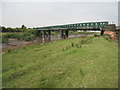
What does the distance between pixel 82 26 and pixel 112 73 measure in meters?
44.5

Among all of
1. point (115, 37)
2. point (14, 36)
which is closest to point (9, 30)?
point (14, 36)

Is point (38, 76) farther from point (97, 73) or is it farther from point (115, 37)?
point (115, 37)

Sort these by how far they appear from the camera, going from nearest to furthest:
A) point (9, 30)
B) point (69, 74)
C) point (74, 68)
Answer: point (69, 74) → point (74, 68) → point (9, 30)

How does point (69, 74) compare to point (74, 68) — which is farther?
point (74, 68)

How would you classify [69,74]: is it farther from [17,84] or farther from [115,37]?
[115,37]

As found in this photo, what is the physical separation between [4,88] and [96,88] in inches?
228

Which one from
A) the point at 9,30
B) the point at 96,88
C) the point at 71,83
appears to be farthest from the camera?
the point at 9,30

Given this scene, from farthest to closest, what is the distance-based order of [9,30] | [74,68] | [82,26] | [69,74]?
1. [9,30]
2. [82,26]
3. [74,68]
4. [69,74]

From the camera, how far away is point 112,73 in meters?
7.93

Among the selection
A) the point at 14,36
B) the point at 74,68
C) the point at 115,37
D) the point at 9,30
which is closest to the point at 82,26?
the point at 115,37

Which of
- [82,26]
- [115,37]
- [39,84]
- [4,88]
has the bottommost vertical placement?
[4,88]

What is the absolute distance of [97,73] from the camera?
7.83m

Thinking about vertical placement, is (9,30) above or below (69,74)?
above

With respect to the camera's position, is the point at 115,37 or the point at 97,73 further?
the point at 115,37
